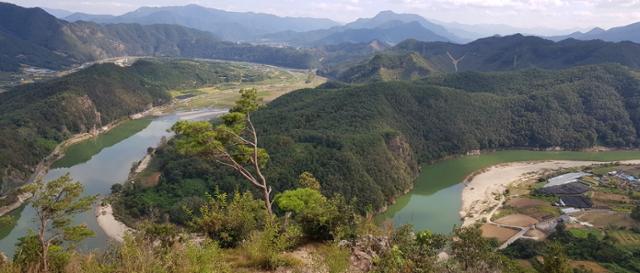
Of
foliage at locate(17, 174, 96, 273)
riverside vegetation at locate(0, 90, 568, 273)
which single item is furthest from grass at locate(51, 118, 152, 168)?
riverside vegetation at locate(0, 90, 568, 273)

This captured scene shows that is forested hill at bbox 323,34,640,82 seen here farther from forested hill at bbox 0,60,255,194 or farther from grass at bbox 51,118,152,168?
→ grass at bbox 51,118,152,168

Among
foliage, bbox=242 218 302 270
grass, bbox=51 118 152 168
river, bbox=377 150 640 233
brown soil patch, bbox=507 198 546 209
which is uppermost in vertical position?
foliage, bbox=242 218 302 270

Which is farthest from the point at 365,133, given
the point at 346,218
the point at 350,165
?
the point at 346,218

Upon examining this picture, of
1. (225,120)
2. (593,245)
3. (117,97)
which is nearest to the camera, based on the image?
(225,120)

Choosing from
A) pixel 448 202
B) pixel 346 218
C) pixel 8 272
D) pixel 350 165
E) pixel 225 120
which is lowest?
pixel 448 202

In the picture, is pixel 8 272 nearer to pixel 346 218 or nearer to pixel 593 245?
pixel 346 218
